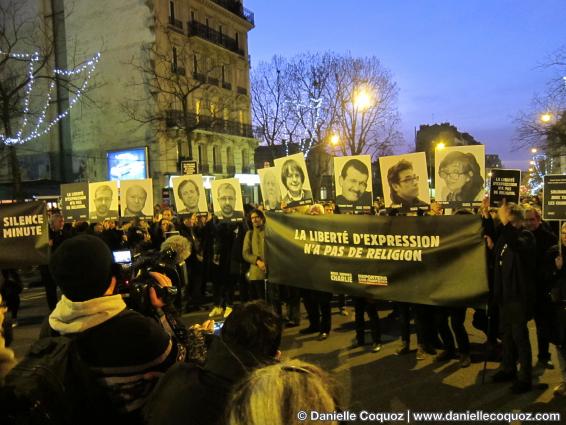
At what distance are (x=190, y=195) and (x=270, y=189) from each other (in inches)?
81.8

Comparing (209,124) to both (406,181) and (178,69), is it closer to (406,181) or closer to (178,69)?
(178,69)

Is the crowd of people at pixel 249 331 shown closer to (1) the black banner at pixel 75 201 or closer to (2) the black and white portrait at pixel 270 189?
(2) the black and white portrait at pixel 270 189

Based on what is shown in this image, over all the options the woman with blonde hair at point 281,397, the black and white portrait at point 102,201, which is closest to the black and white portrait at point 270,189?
the black and white portrait at point 102,201

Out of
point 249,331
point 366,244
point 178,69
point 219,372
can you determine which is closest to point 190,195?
point 366,244

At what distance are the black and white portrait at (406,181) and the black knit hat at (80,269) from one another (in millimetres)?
5397

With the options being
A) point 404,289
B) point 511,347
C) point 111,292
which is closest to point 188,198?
point 404,289

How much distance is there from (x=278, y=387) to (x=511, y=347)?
481 cm

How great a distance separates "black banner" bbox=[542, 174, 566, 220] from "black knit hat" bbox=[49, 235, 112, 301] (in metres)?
6.99

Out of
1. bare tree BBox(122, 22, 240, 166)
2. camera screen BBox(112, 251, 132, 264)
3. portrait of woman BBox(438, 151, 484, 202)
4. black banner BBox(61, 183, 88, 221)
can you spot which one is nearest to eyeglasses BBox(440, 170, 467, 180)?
portrait of woman BBox(438, 151, 484, 202)

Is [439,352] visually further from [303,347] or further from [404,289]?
[303,347]

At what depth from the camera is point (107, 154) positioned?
3881 centimetres

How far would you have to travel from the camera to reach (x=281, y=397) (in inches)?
49.3

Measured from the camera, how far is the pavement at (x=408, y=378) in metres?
4.84

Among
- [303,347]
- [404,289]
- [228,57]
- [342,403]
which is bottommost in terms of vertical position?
[303,347]
